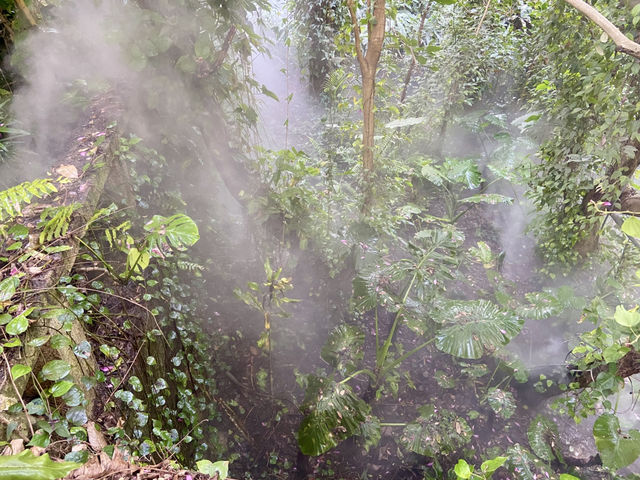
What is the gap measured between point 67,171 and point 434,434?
243cm

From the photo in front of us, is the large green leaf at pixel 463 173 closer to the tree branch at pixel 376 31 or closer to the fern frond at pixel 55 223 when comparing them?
the tree branch at pixel 376 31

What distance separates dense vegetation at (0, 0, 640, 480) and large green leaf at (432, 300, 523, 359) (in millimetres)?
15

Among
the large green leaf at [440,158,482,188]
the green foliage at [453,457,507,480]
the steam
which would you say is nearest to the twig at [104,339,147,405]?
the green foliage at [453,457,507,480]

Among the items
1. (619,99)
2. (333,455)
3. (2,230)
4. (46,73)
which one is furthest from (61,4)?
(619,99)

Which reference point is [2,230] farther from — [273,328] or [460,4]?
[460,4]

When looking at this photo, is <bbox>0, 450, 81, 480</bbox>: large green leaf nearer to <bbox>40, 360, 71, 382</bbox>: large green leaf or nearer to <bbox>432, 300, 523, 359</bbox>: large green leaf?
<bbox>40, 360, 71, 382</bbox>: large green leaf

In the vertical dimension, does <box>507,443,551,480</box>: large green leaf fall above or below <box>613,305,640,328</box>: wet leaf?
below

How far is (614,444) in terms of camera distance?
172cm

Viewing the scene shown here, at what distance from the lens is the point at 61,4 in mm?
1940

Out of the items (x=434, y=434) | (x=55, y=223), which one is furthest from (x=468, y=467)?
(x=434, y=434)

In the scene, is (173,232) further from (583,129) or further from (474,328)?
(583,129)

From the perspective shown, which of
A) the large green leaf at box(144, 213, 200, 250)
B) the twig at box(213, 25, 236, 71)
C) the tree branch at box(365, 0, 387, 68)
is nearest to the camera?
the large green leaf at box(144, 213, 200, 250)

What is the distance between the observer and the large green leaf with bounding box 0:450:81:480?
1.71ft

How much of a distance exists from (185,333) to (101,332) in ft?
2.11
